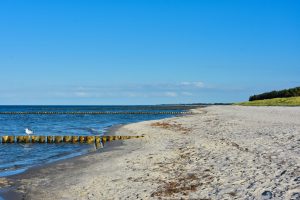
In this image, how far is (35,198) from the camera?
12.0 meters

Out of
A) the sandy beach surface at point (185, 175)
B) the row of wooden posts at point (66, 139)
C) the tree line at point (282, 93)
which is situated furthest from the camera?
the tree line at point (282, 93)

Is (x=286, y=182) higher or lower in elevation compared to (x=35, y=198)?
higher

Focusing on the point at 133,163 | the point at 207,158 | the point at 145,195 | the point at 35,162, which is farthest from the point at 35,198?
the point at 35,162

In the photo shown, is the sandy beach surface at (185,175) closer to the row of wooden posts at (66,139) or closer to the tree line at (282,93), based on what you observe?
the row of wooden posts at (66,139)

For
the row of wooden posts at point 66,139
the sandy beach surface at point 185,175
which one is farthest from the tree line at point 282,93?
the sandy beach surface at point 185,175

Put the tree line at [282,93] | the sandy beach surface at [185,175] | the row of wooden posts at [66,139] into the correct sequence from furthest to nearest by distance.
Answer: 1. the tree line at [282,93]
2. the row of wooden posts at [66,139]
3. the sandy beach surface at [185,175]

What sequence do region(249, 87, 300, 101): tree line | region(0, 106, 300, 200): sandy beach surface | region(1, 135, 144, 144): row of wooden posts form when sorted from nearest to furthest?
region(0, 106, 300, 200): sandy beach surface, region(1, 135, 144, 144): row of wooden posts, region(249, 87, 300, 101): tree line

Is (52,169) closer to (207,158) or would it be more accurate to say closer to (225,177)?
(207,158)

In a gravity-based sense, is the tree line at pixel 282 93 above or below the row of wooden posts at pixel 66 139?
above

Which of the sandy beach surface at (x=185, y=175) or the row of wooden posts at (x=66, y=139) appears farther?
the row of wooden posts at (x=66, y=139)

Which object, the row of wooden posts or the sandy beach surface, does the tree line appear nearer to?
the row of wooden posts

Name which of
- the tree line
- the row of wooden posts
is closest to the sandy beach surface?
the row of wooden posts

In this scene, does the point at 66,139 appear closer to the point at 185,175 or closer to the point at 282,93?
the point at 185,175

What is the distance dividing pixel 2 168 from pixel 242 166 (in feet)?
37.8
